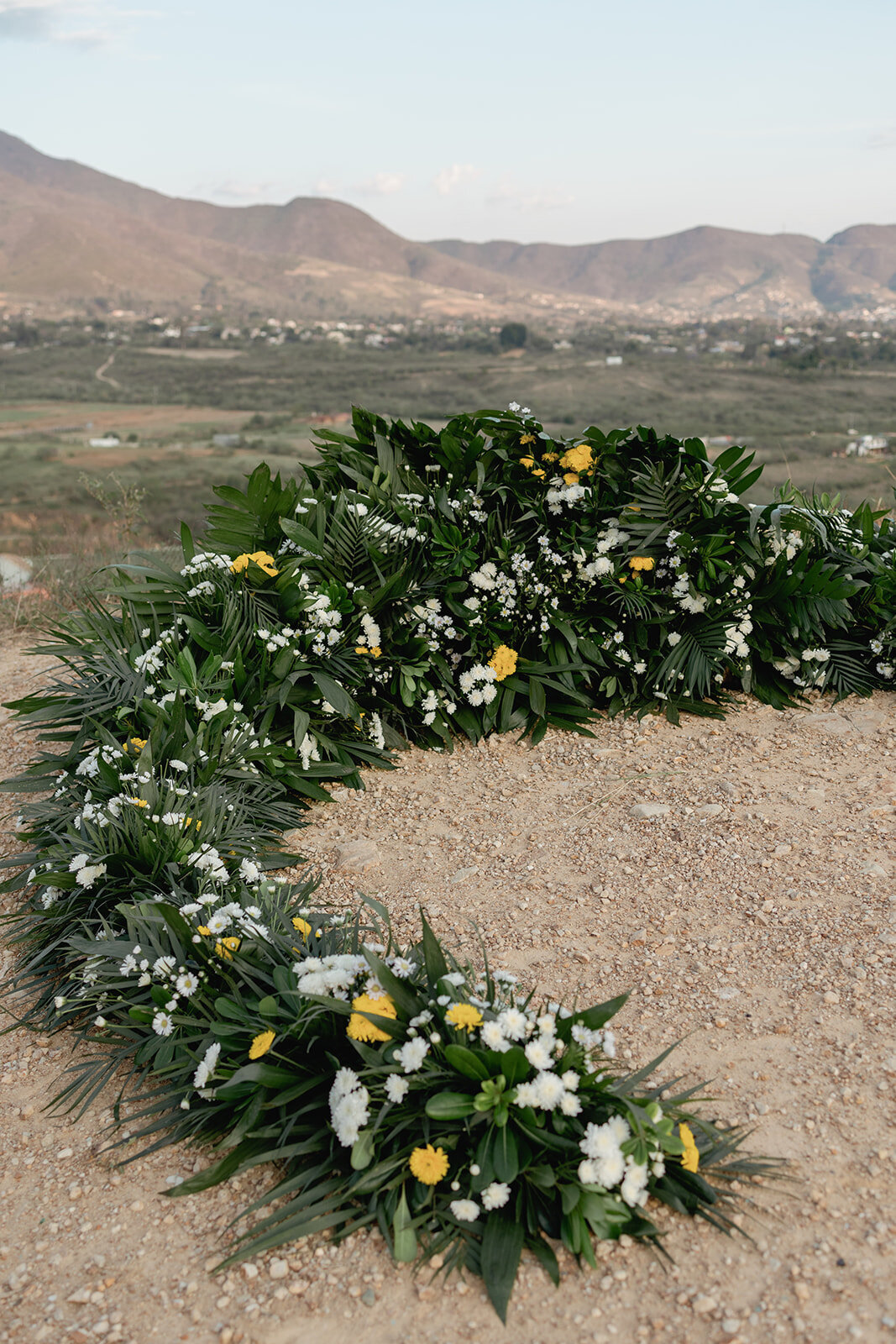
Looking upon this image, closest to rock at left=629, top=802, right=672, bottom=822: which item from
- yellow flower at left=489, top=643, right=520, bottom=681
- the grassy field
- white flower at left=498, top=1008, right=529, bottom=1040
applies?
yellow flower at left=489, top=643, right=520, bottom=681

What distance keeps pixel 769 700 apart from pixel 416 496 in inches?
66.3

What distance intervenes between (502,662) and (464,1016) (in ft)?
6.19

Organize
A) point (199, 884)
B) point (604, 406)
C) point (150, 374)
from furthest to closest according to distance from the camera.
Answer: point (150, 374)
point (604, 406)
point (199, 884)

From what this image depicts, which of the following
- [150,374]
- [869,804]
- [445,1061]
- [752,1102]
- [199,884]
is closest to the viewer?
[445,1061]

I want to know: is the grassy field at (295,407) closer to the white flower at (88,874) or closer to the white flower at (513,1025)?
the white flower at (88,874)

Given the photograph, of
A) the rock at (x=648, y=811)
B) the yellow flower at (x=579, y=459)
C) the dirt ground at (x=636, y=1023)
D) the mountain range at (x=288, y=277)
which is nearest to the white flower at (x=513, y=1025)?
the dirt ground at (x=636, y=1023)

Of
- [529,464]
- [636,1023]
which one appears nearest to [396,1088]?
[636,1023]

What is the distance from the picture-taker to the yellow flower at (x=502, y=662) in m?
3.46

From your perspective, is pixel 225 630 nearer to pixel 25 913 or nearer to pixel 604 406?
A: pixel 25 913

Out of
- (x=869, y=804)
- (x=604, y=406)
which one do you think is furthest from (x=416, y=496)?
(x=604, y=406)

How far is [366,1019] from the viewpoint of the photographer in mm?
1757

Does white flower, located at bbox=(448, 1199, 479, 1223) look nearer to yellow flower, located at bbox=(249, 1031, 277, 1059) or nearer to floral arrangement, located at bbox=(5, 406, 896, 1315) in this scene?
floral arrangement, located at bbox=(5, 406, 896, 1315)

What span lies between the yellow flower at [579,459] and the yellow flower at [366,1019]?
237cm

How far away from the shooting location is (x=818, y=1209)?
162 cm
